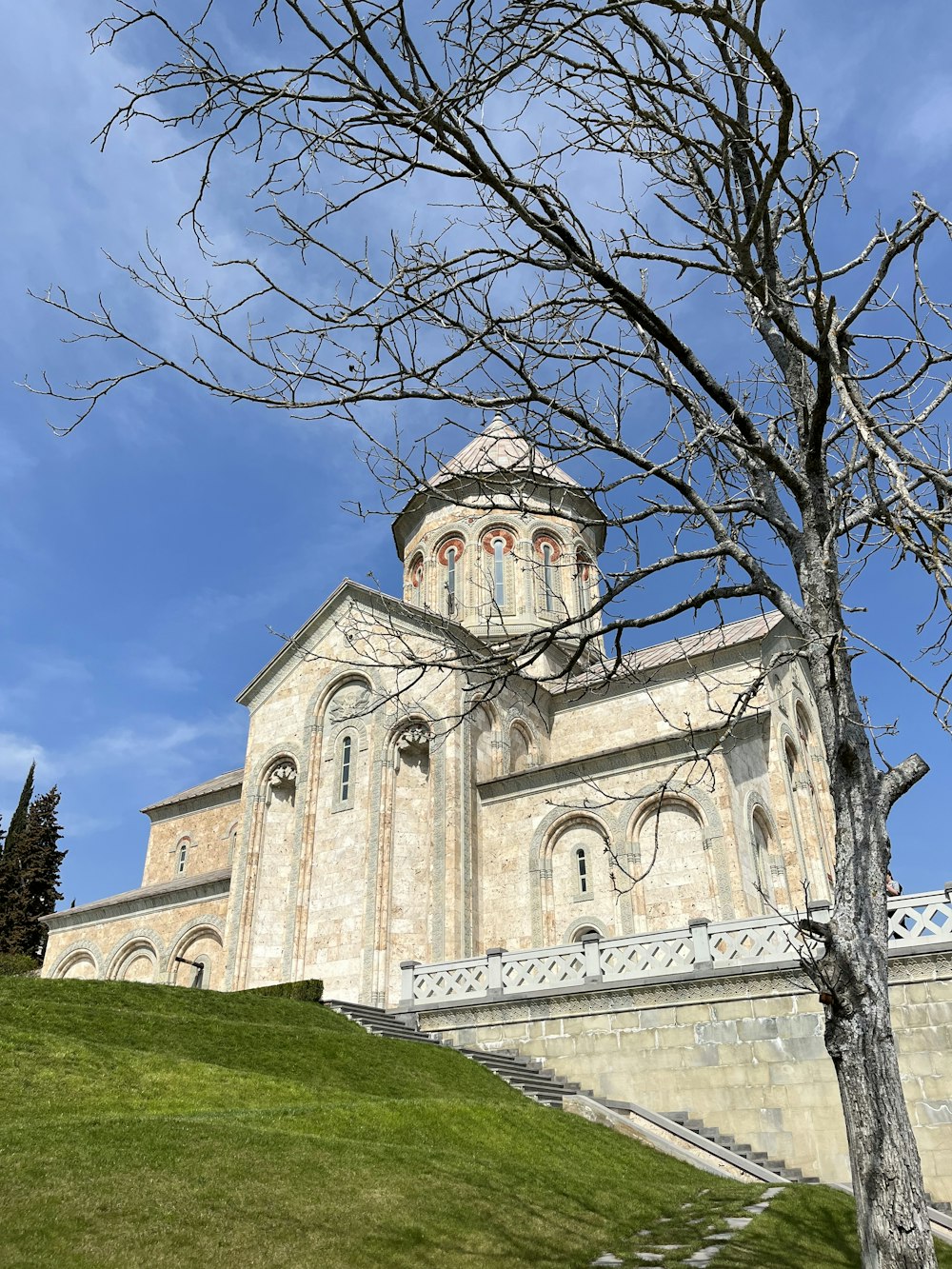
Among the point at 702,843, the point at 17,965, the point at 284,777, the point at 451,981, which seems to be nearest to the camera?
the point at 451,981

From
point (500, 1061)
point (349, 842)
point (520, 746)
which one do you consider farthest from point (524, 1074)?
point (520, 746)

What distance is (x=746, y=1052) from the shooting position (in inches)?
526

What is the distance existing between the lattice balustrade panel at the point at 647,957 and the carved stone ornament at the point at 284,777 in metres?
10.7

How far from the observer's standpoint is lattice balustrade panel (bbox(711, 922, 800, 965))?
1376 cm

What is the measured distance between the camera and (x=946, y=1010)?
479 inches

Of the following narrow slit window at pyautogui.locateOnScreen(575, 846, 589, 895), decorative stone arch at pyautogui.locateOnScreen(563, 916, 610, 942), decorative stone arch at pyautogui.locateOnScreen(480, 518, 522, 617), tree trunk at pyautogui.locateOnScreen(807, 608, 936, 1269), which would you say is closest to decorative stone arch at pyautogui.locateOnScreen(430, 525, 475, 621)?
decorative stone arch at pyautogui.locateOnScreen(480, 518, 522, 617)

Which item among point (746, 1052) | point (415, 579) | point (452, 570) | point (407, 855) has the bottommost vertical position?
point (746, 1052)

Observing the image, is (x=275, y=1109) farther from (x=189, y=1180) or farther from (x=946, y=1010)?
(x=946, y=1010)

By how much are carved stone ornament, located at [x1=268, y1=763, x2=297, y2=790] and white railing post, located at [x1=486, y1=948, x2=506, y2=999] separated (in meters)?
8.79

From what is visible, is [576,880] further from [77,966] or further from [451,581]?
[77,966]

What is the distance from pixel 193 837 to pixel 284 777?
22.2 feet

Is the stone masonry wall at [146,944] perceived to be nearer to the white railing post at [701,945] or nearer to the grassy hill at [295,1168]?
the grassy hill at [295,1168]

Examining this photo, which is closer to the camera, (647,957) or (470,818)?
(647,957)

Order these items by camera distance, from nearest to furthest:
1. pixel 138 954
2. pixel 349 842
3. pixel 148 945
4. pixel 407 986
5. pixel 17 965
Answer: pixel 407 986 < pixel 349 842 < pixel 148 945 < pixel 17 965 < pixel 138 954
